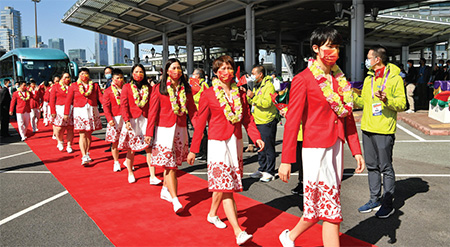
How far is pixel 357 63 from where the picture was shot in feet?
54.6

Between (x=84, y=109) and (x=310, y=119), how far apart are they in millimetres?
6338

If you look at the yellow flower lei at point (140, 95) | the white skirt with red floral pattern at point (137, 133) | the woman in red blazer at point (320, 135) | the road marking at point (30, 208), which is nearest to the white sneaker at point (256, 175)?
the white skirt with red floral pattern at point (137, 133)

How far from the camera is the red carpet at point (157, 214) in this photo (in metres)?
3.93

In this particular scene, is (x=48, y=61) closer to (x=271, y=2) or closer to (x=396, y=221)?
(x=271, y=2)

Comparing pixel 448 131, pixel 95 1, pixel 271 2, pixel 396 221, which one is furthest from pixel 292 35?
pixel 396 221

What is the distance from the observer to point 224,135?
3867mm

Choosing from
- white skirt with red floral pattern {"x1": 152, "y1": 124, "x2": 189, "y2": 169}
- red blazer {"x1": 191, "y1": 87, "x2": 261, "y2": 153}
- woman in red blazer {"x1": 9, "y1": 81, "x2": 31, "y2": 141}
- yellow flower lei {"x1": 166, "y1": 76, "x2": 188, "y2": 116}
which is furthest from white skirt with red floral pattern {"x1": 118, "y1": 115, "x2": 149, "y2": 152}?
woman in red blazer {"x1": 9, "y1": 81, "x2": 31, "y2": 141}

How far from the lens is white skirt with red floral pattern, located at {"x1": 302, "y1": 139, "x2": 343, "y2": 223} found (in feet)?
9.76

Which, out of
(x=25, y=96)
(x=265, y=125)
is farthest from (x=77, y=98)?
(x=25, y=96)

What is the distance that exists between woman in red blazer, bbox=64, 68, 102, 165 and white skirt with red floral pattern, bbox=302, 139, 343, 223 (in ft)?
19.9

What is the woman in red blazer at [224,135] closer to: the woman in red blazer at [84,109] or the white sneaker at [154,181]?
the white sneaker at [154,181]

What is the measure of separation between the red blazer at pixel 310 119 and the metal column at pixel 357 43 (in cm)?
1471

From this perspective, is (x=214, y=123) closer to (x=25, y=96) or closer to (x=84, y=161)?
(x=84, y=161)

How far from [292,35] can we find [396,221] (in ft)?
112
